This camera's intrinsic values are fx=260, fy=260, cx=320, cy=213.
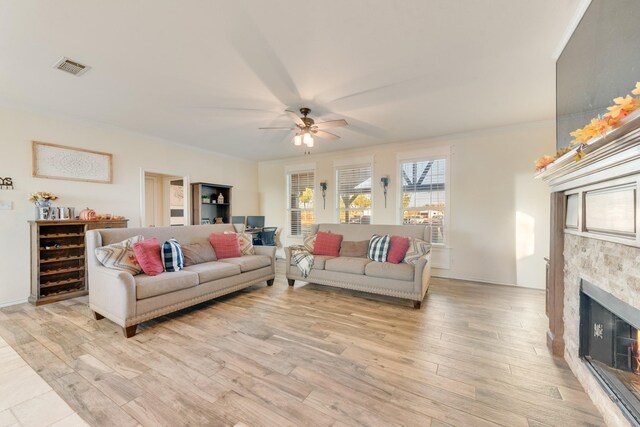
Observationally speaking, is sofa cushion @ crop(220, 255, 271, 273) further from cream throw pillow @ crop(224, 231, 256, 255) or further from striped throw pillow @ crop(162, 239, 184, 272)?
striped throw pillow @ crop(162, 239, 184, 272)

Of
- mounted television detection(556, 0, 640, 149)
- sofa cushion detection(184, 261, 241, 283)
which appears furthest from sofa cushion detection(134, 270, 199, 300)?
mounted television detection(556, 0, 640, 149)

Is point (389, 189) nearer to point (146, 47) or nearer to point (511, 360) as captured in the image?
point (511, 360)

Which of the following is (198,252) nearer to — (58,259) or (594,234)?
(58,259)

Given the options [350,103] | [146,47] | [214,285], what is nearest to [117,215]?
[214,285]

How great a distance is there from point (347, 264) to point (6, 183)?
4554 millimetres

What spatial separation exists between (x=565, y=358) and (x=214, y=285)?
3.53m

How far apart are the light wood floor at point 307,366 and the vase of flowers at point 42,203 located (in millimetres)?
1200

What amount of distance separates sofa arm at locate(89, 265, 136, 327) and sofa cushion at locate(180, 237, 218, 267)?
0.83 meters

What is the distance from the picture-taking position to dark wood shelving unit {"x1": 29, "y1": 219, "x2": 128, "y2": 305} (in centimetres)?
338

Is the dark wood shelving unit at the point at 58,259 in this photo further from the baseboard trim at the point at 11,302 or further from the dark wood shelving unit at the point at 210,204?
the dark wood shelving unit at the point at 210,204

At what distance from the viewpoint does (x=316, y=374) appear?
1.93 meters

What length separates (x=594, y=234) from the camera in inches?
64.9

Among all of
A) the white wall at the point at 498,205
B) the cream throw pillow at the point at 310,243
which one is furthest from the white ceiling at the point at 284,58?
the cream throw pillow at the point at 310,243

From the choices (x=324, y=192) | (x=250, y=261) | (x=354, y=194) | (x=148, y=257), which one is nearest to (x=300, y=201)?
(x=324, y=192)
